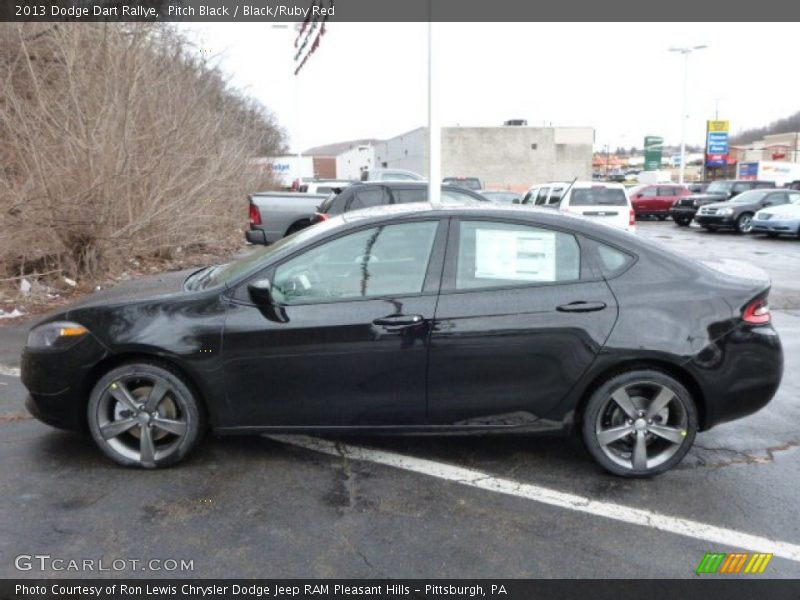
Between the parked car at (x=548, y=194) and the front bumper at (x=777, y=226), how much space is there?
7097 millimetres

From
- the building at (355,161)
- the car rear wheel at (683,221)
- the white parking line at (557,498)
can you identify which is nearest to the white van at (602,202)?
the white parking line at (557,498)

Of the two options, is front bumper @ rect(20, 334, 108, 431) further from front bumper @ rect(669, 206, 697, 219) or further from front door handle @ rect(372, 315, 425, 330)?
front bumper @ rect(669, 206, 697, 219)

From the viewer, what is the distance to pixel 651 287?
3.70 metres

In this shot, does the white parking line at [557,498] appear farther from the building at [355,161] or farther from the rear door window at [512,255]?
the building at [355,161]

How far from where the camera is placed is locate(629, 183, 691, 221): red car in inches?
1150

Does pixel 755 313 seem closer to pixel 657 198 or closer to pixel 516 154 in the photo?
pixel 657 198

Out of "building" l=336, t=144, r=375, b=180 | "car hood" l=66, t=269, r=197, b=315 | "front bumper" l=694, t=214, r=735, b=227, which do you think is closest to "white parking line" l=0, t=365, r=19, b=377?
"car hood" l=66, t=269, r=197, b=315

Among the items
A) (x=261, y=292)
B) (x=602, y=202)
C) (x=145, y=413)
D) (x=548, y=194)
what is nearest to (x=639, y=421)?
(x=261, y=292)

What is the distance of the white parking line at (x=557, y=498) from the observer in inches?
123

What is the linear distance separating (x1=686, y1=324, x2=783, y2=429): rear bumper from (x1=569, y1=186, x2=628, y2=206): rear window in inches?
453

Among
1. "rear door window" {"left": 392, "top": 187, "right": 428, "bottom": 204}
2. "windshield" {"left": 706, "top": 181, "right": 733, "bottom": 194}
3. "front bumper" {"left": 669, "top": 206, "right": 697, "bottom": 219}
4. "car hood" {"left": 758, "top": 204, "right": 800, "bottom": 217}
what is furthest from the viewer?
"windshield" {"left": 706, "top": 181, "right": 733, "bottom": 194}

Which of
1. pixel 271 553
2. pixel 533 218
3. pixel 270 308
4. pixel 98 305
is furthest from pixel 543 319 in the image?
pixel 98 305

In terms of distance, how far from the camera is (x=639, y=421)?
12.2ft

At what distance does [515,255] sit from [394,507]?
1614 mm
